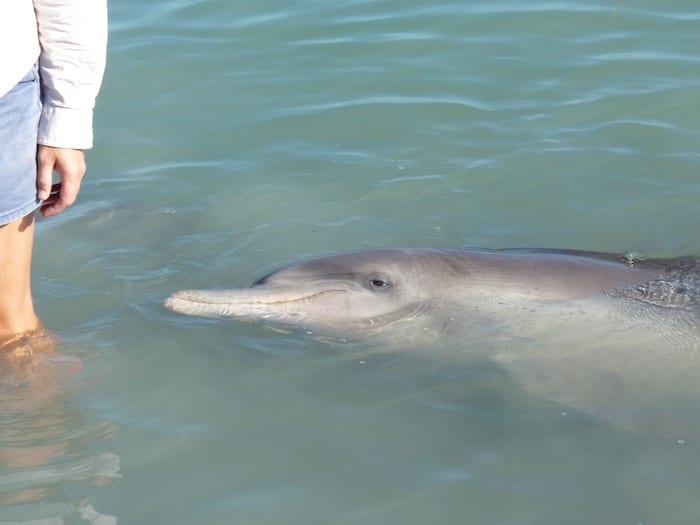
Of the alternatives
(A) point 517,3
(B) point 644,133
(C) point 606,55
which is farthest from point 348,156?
(A) point 517,3

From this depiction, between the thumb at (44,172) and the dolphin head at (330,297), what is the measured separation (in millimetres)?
1489

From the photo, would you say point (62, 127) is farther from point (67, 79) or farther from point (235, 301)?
point (235, 301)

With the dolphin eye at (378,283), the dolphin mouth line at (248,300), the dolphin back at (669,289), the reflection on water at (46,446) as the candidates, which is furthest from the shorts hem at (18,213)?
the dolphin back at (669,289)

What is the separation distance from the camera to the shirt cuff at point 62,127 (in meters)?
5.44

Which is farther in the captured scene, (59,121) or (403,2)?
(403,2)

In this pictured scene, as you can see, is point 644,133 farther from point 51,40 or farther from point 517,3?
point 51,40

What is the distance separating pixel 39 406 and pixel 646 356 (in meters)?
3.64

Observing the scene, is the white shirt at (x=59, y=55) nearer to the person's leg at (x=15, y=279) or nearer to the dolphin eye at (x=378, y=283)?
the person's leg at (x=15, y=279)

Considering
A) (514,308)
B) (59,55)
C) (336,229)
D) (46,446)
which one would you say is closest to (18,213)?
(59,55)

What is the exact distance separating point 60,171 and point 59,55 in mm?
620

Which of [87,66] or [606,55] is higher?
[87,66]

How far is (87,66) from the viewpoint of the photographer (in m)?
5.42

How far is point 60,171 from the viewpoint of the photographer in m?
5.63

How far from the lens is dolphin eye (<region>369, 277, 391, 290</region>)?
7.05 meters
